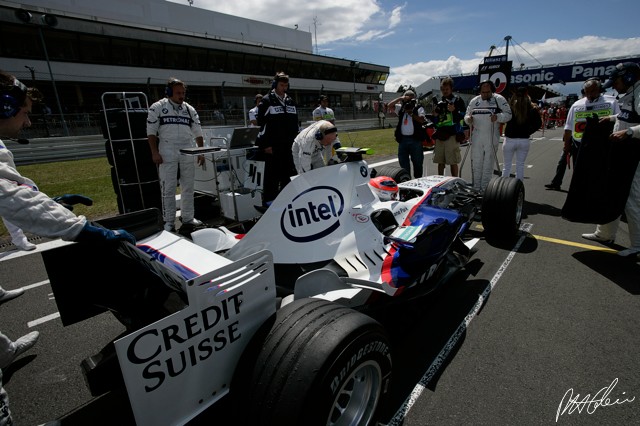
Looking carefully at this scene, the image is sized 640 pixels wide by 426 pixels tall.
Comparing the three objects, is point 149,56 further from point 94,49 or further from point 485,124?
point 485,124

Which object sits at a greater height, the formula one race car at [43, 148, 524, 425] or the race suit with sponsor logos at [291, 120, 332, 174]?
the race suit with sponsor logos at [291, 120, 332, 174]

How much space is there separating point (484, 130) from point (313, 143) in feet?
12.7

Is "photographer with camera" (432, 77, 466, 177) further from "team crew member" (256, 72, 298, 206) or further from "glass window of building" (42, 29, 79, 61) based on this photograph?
→ "glass window of building" (42, 29, 79, 61)

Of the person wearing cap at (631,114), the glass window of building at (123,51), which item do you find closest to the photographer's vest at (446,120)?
the person wearing cap at (631,114)

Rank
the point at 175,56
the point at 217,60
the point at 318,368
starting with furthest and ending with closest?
the point at 217,60
the point at 175,56
the point at 318,368

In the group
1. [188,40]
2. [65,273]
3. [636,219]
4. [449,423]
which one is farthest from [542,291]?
[188,40]

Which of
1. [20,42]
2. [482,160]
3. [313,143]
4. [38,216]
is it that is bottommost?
[482,160]

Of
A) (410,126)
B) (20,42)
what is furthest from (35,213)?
(20,42)

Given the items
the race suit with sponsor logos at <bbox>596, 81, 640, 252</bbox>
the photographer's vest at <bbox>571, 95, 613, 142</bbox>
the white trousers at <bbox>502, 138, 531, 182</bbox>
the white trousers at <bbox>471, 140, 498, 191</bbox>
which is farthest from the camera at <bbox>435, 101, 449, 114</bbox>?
the race suit with sponsor logos at <bbox>596, 81, 640, 252</bbox>

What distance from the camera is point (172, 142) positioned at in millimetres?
5012

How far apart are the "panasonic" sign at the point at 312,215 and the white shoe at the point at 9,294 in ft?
9.57

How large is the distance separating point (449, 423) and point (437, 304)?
128 centimetres

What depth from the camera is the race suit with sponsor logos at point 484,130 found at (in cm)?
592

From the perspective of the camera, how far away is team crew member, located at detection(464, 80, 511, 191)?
5926mm
